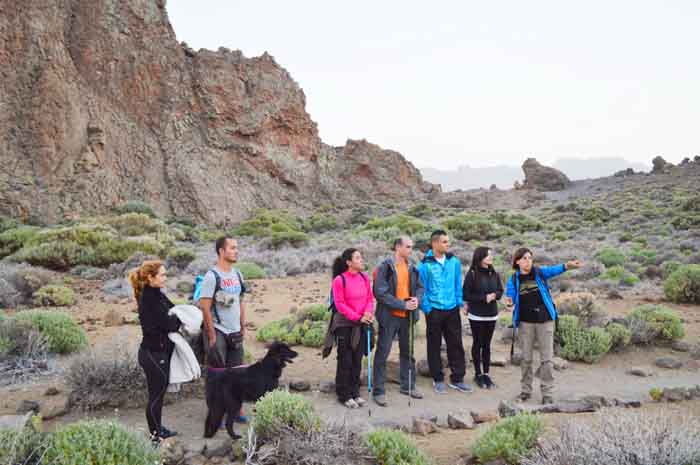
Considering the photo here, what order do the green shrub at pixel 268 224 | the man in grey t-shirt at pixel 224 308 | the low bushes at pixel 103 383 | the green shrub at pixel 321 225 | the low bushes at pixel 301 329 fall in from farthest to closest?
the green shrub at pixel 321 225 → the green shrub at pixel 268 224 → the low bushes at pixel 301 329 → the low bushes at pixel 103 383 → the man in grey t-shirt at pixel 224 308

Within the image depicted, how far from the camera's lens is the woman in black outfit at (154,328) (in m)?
4.29

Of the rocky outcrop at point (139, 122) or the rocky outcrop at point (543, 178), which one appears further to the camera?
the rocky outcrop at point (543, 178)

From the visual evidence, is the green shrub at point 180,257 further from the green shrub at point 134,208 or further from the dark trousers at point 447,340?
the green shrub at point 134,208

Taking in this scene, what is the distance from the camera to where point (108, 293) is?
1130cm

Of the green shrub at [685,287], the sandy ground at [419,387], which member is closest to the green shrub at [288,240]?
the sandy ground at [419,387]

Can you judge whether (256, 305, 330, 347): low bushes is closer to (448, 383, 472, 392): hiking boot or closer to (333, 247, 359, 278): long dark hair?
(448, 383, 472, 392): hiking boot

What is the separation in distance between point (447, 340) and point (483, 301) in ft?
2.16

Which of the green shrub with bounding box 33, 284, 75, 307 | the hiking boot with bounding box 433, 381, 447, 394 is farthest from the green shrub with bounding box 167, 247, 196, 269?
the hiking boot with bounding box 433, 381, 447, 394

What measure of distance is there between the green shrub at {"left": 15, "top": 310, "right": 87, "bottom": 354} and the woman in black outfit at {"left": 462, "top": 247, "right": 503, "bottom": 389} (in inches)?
209

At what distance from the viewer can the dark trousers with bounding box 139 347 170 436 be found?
4305 mm

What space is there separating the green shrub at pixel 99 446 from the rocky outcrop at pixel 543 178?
166 ft

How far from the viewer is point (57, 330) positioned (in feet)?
22.8

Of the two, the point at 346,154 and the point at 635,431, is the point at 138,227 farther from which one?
the point at 346,154

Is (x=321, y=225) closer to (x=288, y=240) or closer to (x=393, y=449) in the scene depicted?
(x=288, y=240)
